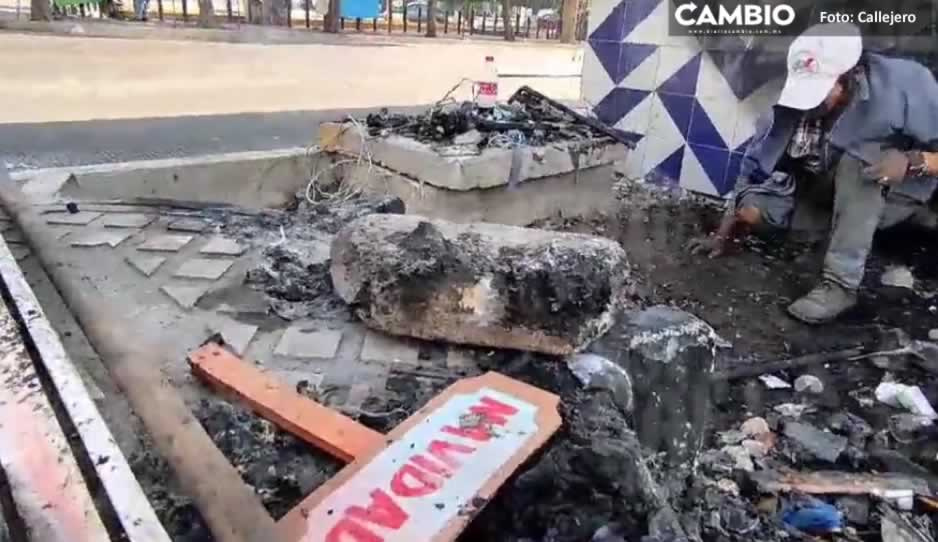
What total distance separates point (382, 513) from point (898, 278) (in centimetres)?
314

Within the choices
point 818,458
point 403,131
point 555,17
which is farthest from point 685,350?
point 555,17

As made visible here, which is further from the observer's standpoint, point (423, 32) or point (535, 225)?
point (423, 32)

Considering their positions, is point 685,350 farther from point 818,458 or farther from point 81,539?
point 81,539

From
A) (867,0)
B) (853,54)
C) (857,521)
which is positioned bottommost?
(857,521)

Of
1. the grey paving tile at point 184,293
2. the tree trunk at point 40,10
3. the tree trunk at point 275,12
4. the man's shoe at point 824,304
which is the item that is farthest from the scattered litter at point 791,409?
the tree trunk at point 275,12

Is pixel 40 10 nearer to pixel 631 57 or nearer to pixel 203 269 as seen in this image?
pixel 631 57

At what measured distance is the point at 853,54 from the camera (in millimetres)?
2881

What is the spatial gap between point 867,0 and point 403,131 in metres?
2.64

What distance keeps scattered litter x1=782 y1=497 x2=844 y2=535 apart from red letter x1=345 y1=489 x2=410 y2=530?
→ 1.16m

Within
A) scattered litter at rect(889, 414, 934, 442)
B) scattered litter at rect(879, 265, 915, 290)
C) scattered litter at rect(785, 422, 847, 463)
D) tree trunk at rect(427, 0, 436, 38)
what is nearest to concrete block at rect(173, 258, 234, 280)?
scattered litter at rect(785, 422, 847, 463)

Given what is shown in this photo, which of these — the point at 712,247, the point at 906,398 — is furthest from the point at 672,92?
the point at 906,398

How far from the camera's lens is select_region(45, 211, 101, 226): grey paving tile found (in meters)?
2.70

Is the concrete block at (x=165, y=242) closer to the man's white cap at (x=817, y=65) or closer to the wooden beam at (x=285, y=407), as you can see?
the wooden beam at (x=285, y=407)

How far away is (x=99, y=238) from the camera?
2.59m
